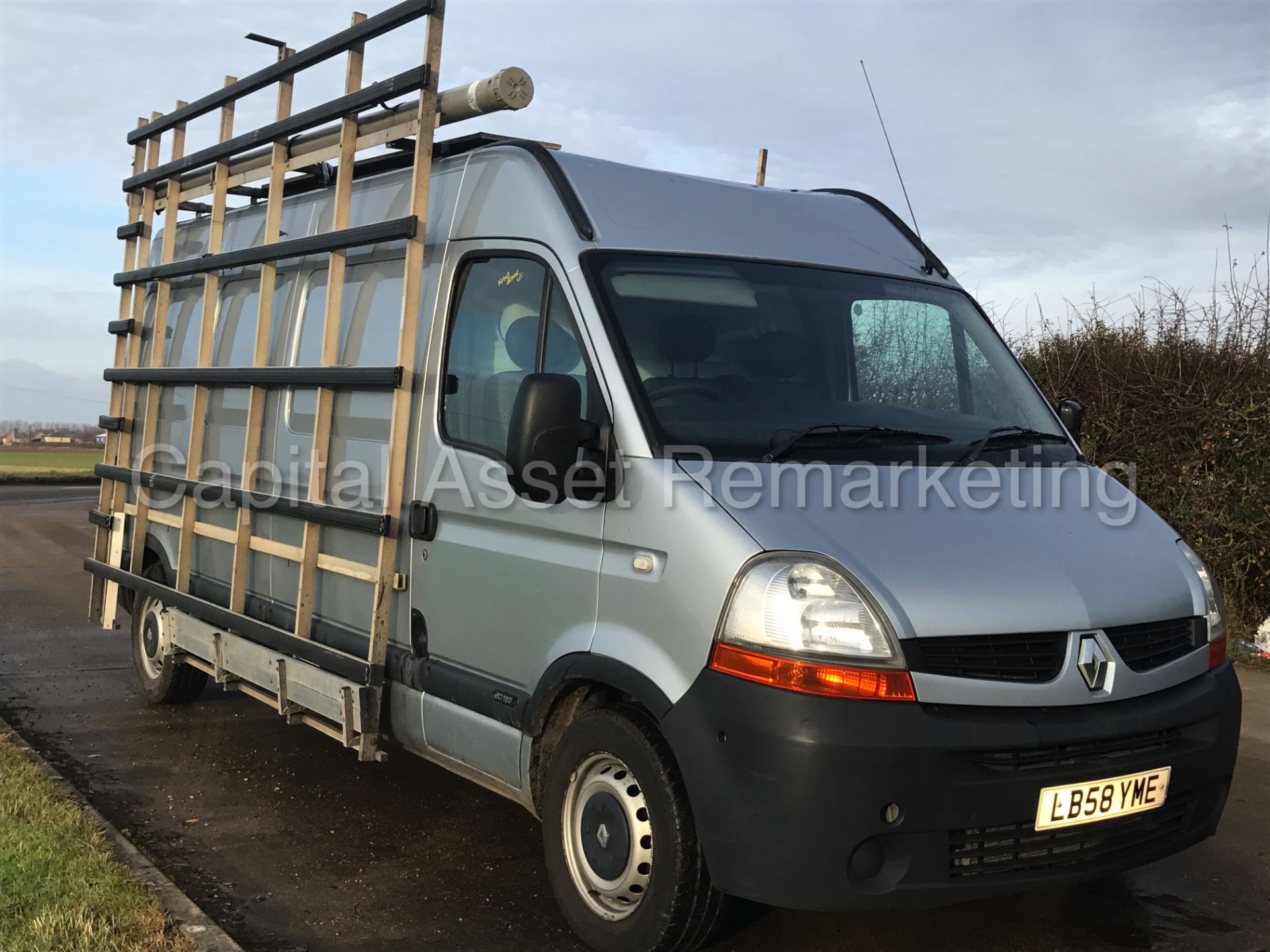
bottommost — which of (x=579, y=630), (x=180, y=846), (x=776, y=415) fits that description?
(x=180, y=846)

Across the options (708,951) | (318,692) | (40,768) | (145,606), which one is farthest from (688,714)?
(145,606)

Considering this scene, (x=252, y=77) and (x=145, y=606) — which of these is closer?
(x=252, y=77)

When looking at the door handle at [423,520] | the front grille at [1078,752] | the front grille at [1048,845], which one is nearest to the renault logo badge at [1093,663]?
the front grille at [1078,752]

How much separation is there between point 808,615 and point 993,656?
1.79 feet

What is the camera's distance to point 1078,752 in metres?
3.67

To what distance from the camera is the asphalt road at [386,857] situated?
430 cm

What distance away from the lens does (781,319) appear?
4605mm

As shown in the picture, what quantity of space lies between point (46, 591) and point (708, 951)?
9.92 meters


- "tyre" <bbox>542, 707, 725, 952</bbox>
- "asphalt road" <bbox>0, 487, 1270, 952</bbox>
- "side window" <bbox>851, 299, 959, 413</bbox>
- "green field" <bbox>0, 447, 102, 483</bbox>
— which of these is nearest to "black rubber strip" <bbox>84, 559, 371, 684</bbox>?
"asphalt road" <bbox>0, 487, 1270, 952</bbox>

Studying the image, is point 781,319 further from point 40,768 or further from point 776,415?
point 40,768

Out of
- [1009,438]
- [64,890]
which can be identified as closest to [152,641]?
[64,890]

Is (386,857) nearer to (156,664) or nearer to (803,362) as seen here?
(803,362)

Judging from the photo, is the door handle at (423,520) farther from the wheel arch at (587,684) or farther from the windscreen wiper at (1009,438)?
the windscreen wiper at (1009,438)

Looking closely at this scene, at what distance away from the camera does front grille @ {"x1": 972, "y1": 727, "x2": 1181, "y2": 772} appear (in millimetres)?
3545
